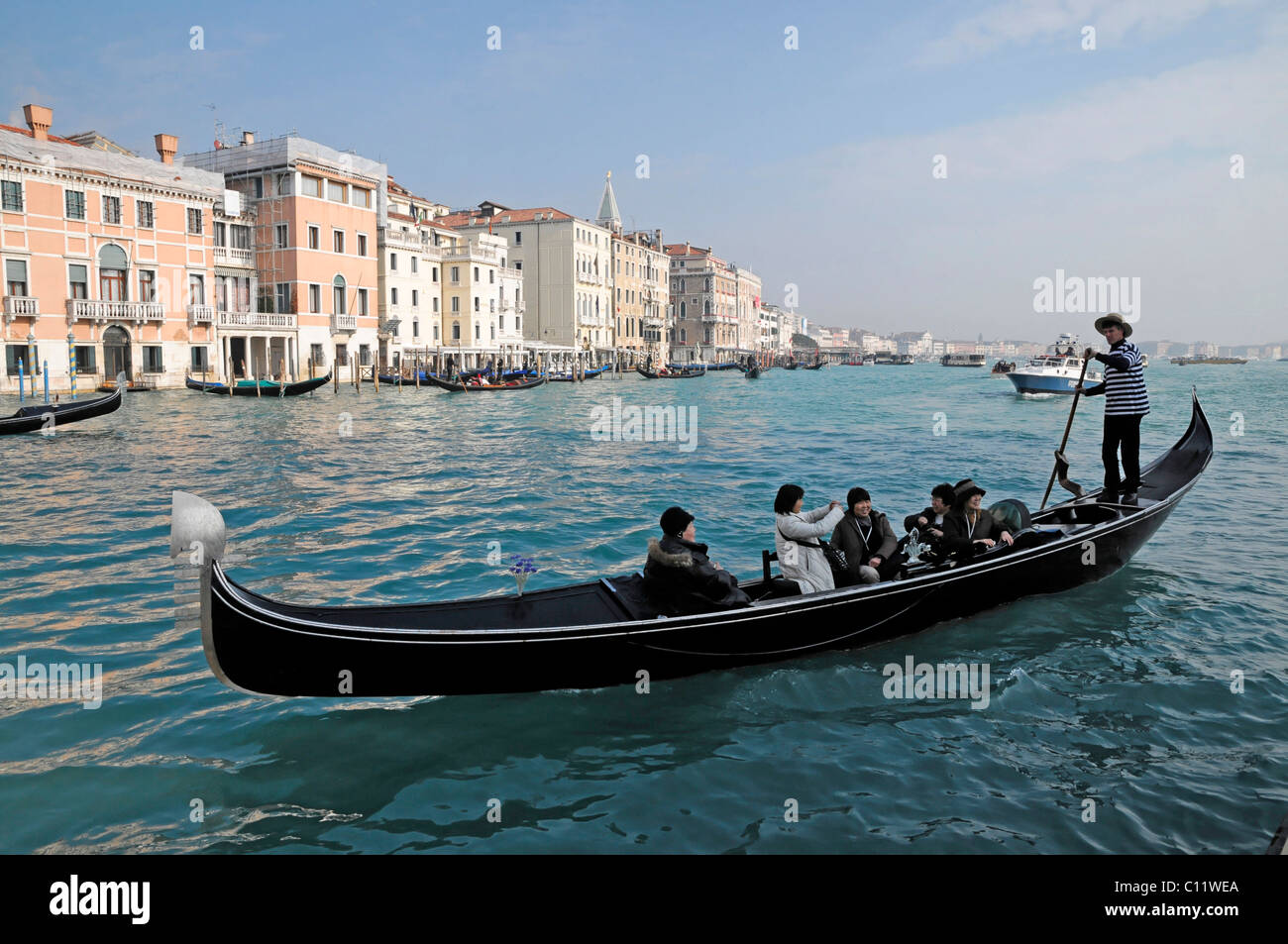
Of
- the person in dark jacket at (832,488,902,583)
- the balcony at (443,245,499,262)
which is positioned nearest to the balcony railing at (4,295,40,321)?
the balcony at (443,245,499,262)

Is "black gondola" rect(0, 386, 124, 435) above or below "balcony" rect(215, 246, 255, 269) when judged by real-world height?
below

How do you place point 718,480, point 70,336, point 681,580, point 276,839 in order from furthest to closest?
point 70,336
point 718,480
point 681,580
point 276,839

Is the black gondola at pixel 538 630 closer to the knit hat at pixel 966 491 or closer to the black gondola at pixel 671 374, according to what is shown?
the knit hat at pixel 966 491

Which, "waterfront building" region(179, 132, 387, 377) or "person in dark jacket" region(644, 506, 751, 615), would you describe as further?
"waterfront building" region(179, 132, 387, 377)

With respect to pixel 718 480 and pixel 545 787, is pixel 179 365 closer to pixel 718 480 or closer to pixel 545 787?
pixel 718 480

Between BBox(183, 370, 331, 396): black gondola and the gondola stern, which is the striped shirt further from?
BBox(183, 370, 331, 396): black gondola

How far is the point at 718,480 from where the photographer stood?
1074 centimetres

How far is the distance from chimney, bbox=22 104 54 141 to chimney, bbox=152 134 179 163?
379 cm

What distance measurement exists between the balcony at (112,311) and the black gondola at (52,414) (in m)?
8.92

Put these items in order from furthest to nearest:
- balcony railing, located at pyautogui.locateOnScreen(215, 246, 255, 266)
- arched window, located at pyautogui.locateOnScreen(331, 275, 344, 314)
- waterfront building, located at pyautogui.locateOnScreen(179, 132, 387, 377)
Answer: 1. arched window, located at pyautogui.locateOnScreen(331, 275, 344, 314)
2. waterfront building, located at pyautogui.locateOnScreen(179, 132, 387, 377)
3. balcony railing, located at pyautogui.locateOnScreen(215, 246, 255, 266)

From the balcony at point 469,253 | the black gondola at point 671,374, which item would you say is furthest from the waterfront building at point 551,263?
the balcony at point 469,253

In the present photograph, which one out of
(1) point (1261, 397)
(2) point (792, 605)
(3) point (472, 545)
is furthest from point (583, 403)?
(1) point (1261, 397)

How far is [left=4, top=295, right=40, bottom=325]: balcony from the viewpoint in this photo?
19.2 m
